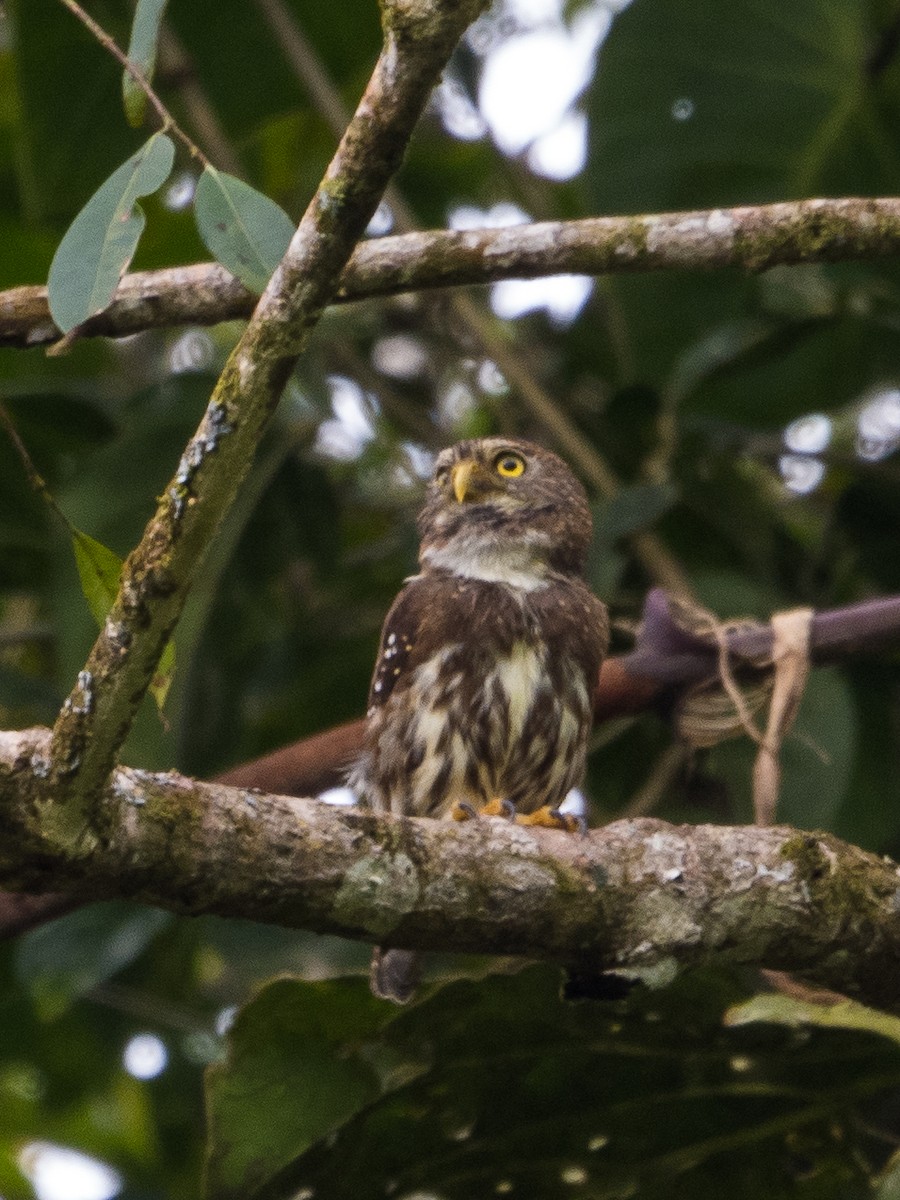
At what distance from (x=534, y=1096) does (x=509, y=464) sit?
171cm

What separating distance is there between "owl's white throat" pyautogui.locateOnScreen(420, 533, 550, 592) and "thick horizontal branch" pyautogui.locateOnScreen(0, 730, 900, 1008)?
1475 millimetres

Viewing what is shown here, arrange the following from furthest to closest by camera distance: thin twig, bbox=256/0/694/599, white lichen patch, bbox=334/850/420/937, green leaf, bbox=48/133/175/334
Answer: thin twig, bbox=256/0/694/599
white lichen patch, bbox=334/850/420/937
green leaf, bbox=48/133/175/334

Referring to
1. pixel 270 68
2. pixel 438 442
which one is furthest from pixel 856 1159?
pixel 270 68

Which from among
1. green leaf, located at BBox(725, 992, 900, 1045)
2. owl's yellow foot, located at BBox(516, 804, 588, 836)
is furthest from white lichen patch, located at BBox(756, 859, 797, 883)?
owl's yellow foot, located at BBox(516, 804, 588, 836)

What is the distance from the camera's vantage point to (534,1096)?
138 inches

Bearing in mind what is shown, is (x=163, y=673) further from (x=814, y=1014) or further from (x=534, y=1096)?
(x=534, y=1096)

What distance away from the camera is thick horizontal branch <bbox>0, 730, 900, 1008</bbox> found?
2287 millimetres

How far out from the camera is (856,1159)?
3660 millimetres

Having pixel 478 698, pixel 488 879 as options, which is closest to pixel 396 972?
pixel 478 698

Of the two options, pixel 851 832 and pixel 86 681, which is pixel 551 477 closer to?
pixel 851 832

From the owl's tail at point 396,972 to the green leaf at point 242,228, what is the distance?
2.07m

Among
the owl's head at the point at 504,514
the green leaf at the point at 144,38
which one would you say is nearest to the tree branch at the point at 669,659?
the owl's head at the point at 504,514

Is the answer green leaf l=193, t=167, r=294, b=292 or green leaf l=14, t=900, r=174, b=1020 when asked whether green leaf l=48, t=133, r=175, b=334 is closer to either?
green leaf l=193, t=167, r=294, b=292

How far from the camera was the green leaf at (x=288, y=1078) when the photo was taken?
130 inches
